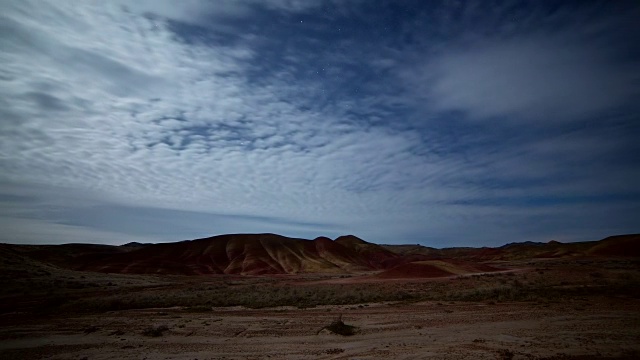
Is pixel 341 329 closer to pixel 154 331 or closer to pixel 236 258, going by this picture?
pixel 154 331

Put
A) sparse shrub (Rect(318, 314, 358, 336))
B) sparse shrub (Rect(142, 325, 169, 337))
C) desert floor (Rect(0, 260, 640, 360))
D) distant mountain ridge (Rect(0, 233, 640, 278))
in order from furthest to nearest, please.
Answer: distant mountain ridge (Rect(0, 233, 640, 278))
sparse shrub (Rect(142, 325, 169, 337))
sparse shrub (Rect(318, 314, 358, 336))
desert floor (Rect(0, 260, 640, 360))

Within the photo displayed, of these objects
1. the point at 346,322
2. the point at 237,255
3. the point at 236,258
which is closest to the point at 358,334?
the point at 346,322

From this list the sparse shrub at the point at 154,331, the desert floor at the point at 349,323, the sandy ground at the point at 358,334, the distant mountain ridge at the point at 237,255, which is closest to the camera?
the sandy ground at the point at 358,334

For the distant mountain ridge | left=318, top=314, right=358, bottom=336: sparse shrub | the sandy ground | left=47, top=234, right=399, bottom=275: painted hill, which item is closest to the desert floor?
the sandy ground

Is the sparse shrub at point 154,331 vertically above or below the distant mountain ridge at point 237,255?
below

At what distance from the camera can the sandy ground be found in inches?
431

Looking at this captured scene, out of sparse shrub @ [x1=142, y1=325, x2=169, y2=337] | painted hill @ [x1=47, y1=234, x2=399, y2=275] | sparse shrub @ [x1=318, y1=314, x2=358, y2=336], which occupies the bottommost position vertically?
sparse shrub @ [x1=142, y1=325, x2=169, y2=337]

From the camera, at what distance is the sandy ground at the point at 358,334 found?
1095 cm

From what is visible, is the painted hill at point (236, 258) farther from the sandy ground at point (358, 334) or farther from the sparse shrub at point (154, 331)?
the sparse shrub at point (154, 331)

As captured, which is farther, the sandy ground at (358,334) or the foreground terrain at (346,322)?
the foreground terrain at (346,322)

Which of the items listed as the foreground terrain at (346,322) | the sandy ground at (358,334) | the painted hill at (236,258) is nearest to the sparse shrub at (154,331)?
the foreground terrain at (346,322)

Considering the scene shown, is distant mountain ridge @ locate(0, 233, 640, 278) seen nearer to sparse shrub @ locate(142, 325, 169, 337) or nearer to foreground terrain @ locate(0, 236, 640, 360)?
foreground terrain @ locate(0, 236, 640, 360)

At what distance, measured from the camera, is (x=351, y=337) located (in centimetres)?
1309

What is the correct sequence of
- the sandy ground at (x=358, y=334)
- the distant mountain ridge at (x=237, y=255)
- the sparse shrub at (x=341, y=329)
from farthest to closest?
the distant mountain ridge at (x=237, y=255)
the sparse shrub at (x=341, y=329)
the sandy ground at (x=358, y=334)
